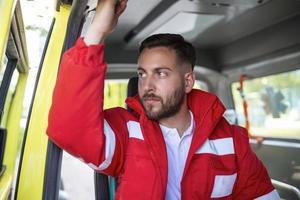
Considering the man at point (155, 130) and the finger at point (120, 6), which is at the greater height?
the finger at point (120, 6)

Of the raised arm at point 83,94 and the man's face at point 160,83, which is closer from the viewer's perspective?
the raised arm at point 83,94

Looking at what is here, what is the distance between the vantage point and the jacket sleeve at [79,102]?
1.63 meters

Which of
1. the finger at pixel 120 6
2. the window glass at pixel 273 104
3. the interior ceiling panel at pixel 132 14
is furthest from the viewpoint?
the window glass at pixel 273 104

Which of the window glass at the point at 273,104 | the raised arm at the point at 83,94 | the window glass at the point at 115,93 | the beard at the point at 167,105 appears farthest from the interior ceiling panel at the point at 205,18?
the raised arm at the point at 83,94

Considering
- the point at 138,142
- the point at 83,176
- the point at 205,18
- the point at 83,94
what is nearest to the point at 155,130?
the point at 138,142

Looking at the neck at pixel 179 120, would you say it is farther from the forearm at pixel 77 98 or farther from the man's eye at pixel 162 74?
the forearm at pixel 77 98

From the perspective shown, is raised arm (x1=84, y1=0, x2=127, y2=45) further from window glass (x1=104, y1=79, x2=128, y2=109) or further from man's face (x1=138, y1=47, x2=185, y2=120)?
window glass (x1=104, y1=79, x2=128, y2=109)

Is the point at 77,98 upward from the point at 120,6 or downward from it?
downward

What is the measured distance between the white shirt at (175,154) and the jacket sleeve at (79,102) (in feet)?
1.60

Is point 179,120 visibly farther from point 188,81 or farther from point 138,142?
point 138,142

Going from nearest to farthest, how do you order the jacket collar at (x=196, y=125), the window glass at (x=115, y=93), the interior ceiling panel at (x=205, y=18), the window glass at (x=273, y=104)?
1. the jacket collar at (x=196, y=125)
2. the interior ceiling panel at (x=205, y=18)
3. the window glass at (x=273, y=104)
4. the window glass at (x=115, y=93)

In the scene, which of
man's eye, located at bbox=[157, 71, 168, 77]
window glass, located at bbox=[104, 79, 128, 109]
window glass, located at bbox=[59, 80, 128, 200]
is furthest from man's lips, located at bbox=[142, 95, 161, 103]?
window glass, located at bbox=[104, 79, 128, 109]

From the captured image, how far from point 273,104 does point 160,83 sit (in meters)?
2.97

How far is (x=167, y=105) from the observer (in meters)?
2.13
